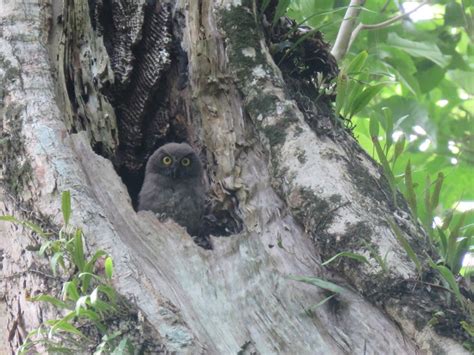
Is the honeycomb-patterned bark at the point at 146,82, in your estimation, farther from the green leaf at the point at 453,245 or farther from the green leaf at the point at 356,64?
the green leaf at the point at 453,245

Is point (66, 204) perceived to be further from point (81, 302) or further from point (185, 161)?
point (185, 161)

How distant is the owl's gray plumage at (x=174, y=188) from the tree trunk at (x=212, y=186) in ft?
2.46

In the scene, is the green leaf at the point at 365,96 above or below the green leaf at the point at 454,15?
below

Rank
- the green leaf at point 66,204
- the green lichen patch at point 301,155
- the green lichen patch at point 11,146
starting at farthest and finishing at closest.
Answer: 1. the green lichen patch at point 301,155
2. the green lichen patch at point 11,146
3. the green leaf at point 66,204

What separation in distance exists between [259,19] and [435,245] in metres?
1.63

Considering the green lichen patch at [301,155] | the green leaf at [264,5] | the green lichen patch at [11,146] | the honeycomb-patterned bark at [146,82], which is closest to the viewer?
the green lichen patch at [11,146]

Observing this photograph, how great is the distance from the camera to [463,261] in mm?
3293

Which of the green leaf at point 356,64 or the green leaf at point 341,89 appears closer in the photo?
the green leaf at point 341,89

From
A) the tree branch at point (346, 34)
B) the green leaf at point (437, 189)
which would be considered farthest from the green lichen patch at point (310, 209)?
the tree branch at point (346, 34)

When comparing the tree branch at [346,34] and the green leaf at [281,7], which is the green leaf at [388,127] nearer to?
the green leaf at [281,7]

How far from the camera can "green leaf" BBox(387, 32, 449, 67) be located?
17.5 feet

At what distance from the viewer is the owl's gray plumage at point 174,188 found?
5.48m

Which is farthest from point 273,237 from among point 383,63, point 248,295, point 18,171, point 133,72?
point 383,63

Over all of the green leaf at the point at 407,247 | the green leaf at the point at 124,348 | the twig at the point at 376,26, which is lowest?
the green leaf at the point at 124,348
